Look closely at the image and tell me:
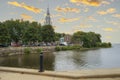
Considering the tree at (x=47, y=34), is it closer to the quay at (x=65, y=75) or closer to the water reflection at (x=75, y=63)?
the water reflection at (x=75, y=63)

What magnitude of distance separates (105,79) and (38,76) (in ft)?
10.6

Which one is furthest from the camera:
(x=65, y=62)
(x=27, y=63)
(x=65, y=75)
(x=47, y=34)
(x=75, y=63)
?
(x=47, y=34)

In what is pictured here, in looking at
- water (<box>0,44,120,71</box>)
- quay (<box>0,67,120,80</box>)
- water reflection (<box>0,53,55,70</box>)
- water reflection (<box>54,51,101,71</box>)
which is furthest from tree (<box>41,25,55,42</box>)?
quay (<box>0,67,120,80</box>)

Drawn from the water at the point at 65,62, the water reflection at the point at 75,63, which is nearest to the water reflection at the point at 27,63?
the water at the point at 65,62

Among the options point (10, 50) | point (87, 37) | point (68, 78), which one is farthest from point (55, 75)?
point (87, 37)

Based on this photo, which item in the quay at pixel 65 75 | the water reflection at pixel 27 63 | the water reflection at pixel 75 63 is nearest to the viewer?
the quay at pixel 65 75

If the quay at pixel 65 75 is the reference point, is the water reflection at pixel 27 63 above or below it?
below

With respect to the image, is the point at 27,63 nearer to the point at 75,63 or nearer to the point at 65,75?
the point at 75,63

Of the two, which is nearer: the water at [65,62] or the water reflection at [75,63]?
the water reflection at [75,63]

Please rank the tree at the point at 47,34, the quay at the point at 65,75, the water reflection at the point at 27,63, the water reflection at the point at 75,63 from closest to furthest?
the quay at the point at 65,75 < the water reflection at the point at 75,63 < the water reflection at the point at 27,63 < the tree at the point at 47,34

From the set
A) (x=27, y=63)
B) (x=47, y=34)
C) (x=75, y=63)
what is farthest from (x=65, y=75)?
(x=47, y=34)

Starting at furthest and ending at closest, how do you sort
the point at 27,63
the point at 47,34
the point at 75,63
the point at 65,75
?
the point at 47,34 < the point at 75,63 < the point at 27,63 < the point at 65,75

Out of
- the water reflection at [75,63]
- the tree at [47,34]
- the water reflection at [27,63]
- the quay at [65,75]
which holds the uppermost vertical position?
the tree at [47,34]

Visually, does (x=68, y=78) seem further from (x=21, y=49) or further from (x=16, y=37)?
(x=16, y=37)
